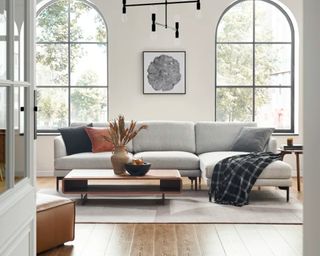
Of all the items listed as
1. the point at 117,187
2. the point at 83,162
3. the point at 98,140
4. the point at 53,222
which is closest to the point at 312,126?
the point at 53,222

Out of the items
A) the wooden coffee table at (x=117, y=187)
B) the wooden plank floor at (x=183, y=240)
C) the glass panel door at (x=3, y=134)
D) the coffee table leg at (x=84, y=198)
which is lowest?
the wooden plank floor at (x=183, y=240)

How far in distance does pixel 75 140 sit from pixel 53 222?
326 cm

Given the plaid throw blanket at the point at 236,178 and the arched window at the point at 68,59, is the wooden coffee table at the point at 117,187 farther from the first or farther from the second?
the arched window at the point at 68,59

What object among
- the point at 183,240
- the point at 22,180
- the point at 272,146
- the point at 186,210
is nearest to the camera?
the point at 22,180

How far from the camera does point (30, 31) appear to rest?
238 cm

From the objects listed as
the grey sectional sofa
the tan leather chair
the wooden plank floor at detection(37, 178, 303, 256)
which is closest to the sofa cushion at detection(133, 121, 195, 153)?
the grey sectional sofa

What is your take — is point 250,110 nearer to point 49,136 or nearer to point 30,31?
point 49,136

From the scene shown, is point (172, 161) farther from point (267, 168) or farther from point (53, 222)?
point (53, 222)

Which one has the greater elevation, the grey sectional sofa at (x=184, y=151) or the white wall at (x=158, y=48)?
the white wall at (x=158, y=48)

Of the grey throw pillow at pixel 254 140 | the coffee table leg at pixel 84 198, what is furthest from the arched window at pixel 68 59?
the coffee table leg at pixel 84 198

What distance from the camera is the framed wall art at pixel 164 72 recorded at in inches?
333

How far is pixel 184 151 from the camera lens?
7598 mm

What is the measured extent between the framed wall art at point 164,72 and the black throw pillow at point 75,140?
4.85 feet

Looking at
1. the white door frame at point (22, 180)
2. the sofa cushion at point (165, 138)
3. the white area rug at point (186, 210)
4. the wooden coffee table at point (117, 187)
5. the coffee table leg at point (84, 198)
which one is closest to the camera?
the white door frame at point (22, 180)
